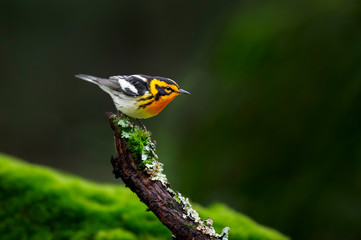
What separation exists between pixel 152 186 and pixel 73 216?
1441 millimetres

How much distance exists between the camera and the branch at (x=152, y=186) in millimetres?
2252

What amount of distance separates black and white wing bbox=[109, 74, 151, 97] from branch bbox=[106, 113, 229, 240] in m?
0.51

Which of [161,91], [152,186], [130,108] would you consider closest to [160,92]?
[161,91]

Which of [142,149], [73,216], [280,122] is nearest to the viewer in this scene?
[142,149]

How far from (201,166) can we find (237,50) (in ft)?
5.50

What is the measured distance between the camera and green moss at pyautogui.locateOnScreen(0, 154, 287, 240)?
11.0ft

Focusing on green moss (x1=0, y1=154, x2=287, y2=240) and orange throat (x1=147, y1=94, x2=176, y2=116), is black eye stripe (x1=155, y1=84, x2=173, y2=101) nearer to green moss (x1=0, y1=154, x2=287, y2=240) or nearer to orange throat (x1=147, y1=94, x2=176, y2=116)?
orange throat (x1=147, y1=94, x2=176, y2=116)

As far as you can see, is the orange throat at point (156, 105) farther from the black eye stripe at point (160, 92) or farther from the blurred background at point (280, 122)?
the blurred background at point (280, 122)

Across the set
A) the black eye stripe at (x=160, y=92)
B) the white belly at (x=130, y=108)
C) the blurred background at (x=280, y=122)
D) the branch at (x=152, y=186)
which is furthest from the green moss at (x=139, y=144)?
the blurred background at (x=280, y=122)

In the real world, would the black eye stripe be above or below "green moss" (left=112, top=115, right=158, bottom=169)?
above

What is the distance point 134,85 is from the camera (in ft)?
9.90

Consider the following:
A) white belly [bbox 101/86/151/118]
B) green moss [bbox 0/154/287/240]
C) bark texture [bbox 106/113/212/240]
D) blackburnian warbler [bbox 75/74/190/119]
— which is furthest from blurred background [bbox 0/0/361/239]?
bark texture [bbox 106/113/212/240]

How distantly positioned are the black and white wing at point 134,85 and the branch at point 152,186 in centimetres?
51

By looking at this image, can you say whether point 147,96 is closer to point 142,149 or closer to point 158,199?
point 142,149
